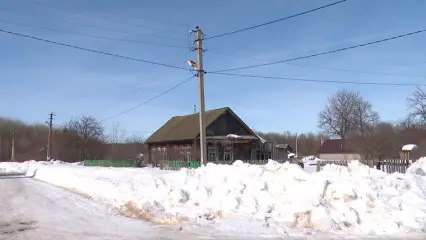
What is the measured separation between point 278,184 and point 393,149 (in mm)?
37330

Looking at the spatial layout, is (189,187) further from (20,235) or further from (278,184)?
(20,235)

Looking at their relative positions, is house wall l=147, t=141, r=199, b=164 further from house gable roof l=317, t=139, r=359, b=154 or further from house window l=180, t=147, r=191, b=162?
house gable roof l=317, t=139, r=359, b=154

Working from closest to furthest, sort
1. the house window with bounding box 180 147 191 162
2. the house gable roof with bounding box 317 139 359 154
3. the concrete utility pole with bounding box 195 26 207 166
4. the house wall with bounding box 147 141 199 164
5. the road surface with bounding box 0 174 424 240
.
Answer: the road surface with bounding box 0 174 424 240 < the concrete utility pole with bounding box 195 26 207 166 < the house wall with bounding box 147 141 199 164 < the house window with bounding box 180 147 191 162 < the house gable roof with bounding box 317 139 359 154

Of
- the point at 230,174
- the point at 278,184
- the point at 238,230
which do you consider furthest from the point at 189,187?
the point at 238,230

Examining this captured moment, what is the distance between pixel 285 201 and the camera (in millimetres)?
11758

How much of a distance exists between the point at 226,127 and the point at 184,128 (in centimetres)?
491

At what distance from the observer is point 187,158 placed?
44.1 m

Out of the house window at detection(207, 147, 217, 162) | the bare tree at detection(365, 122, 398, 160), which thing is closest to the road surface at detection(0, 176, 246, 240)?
the house window at detection(207, 147, 217, 162)

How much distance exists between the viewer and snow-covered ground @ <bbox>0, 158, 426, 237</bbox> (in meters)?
10.3

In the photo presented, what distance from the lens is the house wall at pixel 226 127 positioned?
4641 cm

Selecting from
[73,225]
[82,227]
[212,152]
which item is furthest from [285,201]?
[212,152]

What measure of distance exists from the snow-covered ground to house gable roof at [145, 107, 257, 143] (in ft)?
94.2

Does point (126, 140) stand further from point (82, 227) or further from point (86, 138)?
point (82, 227)

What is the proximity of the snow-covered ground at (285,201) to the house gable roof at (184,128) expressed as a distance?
28.7 meters
